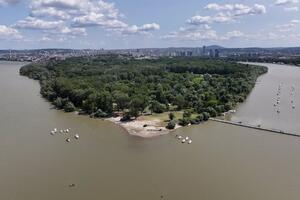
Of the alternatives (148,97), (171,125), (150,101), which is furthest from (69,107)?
(171,125)

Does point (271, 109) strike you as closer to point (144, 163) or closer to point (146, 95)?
point (146, 95)

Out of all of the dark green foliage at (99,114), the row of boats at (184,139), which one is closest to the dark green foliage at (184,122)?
the row of boats at (184,139)

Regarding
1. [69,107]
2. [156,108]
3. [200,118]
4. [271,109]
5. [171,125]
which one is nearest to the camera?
[171,125]

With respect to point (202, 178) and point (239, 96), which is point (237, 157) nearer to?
point (202, 178)

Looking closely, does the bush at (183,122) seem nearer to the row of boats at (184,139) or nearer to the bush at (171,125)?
the bush at (171,125)

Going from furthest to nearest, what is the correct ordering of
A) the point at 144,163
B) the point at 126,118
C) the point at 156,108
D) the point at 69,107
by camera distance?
the point at 69,107 < the point at 156,108 < the point at 126,118 < the point at 144,163
